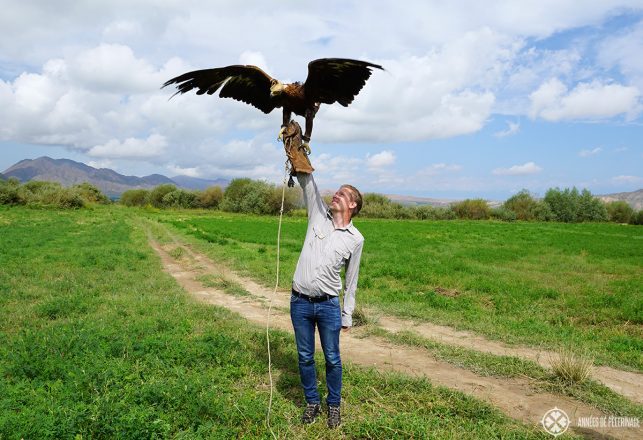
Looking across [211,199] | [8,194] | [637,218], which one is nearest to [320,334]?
[8,194]

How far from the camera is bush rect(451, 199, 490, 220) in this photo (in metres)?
78.2

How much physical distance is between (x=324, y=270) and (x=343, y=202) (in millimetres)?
701

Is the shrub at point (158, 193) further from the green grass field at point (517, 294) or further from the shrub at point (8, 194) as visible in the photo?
the green grass field at point (517, 294)

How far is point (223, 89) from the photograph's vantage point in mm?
4539

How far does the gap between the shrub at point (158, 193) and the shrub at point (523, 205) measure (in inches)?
2822

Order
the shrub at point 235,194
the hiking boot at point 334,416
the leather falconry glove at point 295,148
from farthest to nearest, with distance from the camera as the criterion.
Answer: the shrub at point 235,194 → the hiking boot at point 334,416 → the leather falconry glove at point 295,148

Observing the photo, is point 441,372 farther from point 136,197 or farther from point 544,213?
point 136,197

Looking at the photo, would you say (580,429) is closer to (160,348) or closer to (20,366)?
(160,348)

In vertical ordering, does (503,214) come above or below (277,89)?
below

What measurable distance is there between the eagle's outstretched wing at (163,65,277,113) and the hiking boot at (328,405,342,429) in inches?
127

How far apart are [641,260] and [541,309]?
14.1 m

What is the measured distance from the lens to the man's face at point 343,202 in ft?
13.9

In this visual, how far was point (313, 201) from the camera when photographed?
4.30 metres

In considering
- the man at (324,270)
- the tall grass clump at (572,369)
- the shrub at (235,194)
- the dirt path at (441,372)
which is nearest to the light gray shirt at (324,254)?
the man at (324,270)
